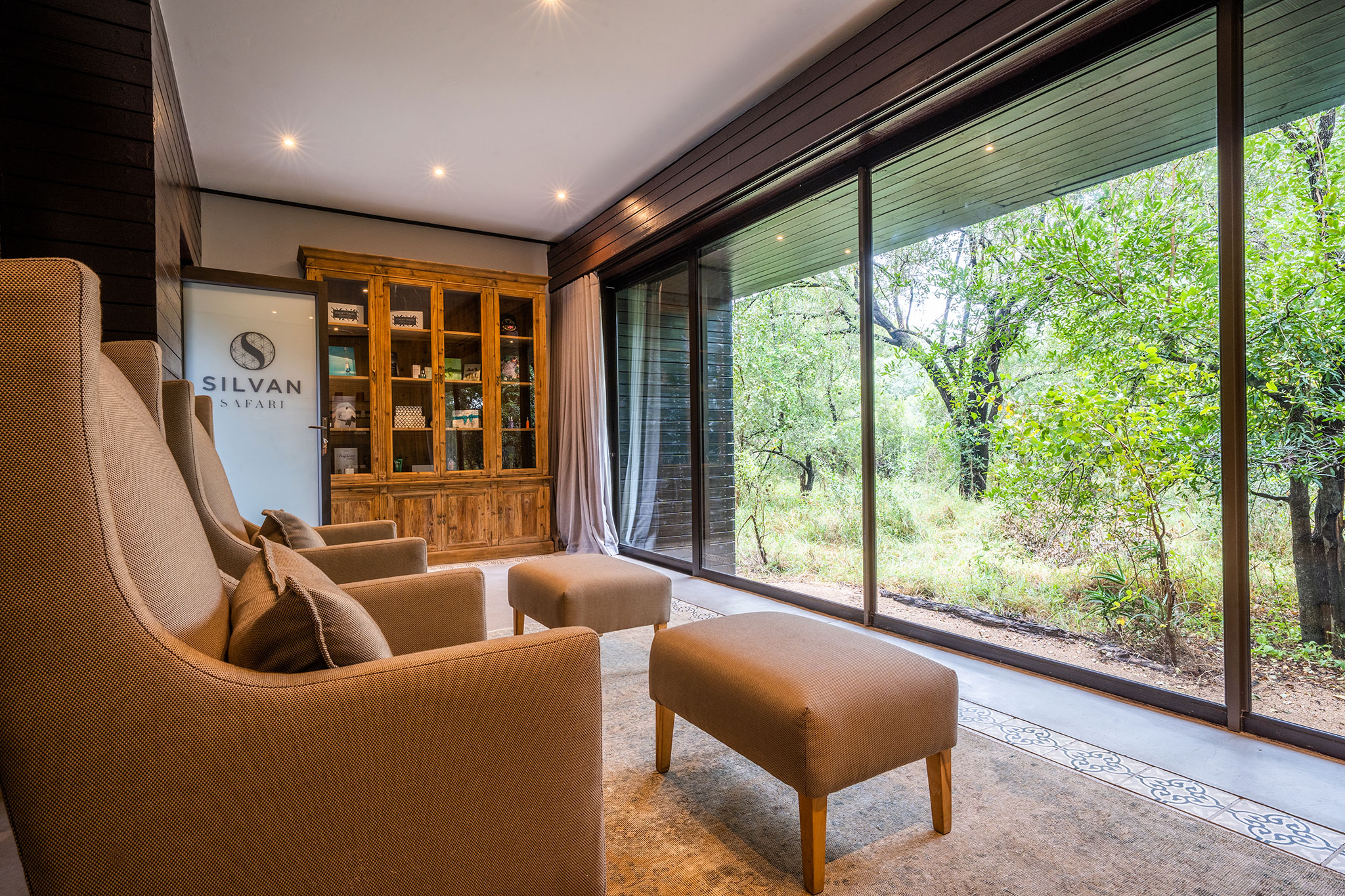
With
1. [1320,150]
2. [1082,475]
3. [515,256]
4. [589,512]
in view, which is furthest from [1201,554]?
[515,256]

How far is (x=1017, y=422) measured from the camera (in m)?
2.56

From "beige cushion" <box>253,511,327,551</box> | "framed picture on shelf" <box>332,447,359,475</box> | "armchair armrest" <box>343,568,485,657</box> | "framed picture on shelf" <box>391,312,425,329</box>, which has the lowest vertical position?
"armchair armrest" <box>343,568,485,657</box>

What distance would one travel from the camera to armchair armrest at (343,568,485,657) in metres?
1.64

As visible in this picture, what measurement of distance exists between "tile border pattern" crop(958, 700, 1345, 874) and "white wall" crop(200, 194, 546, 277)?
15.7 ft

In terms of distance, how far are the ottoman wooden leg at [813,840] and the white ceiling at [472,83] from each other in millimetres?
2886

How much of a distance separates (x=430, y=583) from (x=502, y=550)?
12.0 feet

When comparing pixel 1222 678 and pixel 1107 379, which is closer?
pixel 1222 678

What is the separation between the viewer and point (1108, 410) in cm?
228

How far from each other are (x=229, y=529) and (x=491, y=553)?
325cm

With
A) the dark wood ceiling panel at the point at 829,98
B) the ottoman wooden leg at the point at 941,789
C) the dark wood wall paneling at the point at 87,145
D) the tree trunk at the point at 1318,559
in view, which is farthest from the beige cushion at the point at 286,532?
the tree trunk at the point at 1318,559

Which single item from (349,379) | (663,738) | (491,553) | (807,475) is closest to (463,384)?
(349,379)

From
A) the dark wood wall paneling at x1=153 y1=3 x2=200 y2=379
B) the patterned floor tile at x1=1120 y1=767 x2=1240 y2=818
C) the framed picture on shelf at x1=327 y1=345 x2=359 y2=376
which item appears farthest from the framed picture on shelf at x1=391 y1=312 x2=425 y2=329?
the patterned floor tile at x1=1120 y1=767 x2=1240 y2=818

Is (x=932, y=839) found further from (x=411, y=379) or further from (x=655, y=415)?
(x=411, y=379)

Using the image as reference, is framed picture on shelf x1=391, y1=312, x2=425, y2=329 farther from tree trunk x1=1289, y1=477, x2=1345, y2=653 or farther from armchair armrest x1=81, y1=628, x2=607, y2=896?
tree trunk x1=1289, y1=477, x2=1345, y2=653
